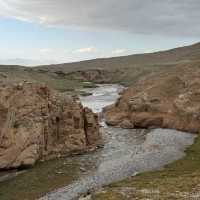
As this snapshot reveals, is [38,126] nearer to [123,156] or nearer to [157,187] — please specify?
[123,156]

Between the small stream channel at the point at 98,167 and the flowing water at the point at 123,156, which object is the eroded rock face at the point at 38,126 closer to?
the small stream channel at the point at 98,167

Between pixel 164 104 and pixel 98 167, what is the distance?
29509 mm

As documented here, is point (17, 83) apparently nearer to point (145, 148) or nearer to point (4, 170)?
point (4, 170)

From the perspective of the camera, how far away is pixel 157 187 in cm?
3362

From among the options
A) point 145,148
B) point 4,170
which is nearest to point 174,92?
point 145,148

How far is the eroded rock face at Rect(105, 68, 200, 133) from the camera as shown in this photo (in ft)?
222

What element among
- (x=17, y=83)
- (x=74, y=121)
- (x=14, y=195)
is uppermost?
(x=17, y=83)

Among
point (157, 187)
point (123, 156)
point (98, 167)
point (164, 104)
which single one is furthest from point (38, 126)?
point (164, 104)

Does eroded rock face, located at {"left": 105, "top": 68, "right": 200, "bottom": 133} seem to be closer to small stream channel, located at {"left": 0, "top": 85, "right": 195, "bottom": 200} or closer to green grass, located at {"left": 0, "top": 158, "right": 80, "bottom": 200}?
small stream channel, located at {"left": 0, "top": 85, "right": 195, "bottom": 200}

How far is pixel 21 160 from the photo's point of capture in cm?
4550

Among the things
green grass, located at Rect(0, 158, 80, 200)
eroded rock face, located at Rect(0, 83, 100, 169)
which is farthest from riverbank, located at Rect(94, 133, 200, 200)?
eroded rock face, located at Rect(0, 83, 100, 169)

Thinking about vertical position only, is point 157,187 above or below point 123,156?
above

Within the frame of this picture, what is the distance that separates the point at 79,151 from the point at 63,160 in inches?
154

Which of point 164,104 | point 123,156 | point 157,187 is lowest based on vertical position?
point 123,156
